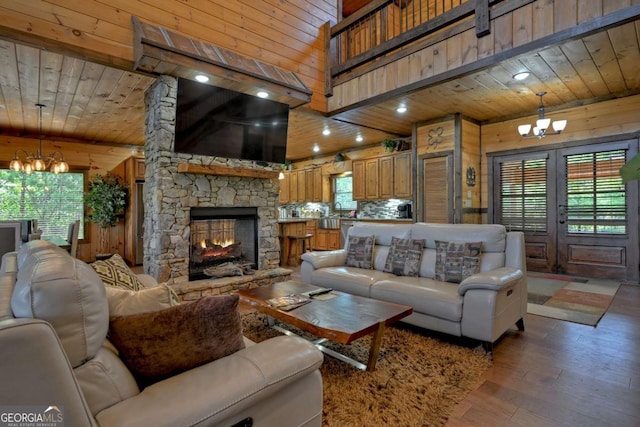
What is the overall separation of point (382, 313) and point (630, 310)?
10.5ft

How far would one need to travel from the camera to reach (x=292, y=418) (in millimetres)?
1247

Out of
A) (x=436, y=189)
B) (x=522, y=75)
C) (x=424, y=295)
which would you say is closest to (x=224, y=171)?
(x=424, y=295)

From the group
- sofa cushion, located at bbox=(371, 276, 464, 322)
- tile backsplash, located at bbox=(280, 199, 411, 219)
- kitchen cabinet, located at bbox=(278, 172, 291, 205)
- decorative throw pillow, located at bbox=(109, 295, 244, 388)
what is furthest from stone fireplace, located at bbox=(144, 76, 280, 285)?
kitchen cabinet, located at bbox=(278, 172, 291, 205)

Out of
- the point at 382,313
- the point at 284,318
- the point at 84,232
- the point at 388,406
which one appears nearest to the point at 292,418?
the point at 388,406

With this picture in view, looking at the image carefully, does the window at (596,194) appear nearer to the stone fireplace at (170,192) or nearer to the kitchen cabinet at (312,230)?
the stone fireplace at (170,192)

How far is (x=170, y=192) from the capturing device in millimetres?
3848

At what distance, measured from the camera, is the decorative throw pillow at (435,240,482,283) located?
311 cm

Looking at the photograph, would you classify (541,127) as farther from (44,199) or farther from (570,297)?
(44,199)

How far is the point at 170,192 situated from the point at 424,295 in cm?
300

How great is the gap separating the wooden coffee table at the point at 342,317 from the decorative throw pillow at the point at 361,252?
45.2 inches

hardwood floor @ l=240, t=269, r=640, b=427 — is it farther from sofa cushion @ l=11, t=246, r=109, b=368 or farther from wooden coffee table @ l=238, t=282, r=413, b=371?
sofa cushion @ l=11, t=246, r=109, b=368

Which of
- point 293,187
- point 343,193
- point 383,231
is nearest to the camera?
point 383,231

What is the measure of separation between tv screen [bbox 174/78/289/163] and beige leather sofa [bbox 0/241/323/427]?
296 cm

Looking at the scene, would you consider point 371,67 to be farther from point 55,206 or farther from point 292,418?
point 55,206
